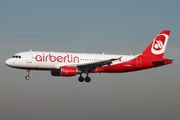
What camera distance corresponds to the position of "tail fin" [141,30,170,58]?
253 ft

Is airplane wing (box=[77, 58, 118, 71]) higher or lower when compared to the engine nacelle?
higher

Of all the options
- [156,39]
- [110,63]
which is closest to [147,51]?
[156,39]

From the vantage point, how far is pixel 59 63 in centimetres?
6812

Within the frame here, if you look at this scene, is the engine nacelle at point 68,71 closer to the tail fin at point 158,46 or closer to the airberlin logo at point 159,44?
the tail fin at point 158,46

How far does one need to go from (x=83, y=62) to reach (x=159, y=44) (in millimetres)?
15761

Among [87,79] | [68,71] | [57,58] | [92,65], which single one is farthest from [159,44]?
[57,58]

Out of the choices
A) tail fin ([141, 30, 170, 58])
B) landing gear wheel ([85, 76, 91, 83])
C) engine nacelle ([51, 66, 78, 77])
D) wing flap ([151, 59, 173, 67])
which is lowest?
landing gear wheel ([85, 76, 91, 83])

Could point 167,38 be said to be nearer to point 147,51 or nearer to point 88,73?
point 147,51

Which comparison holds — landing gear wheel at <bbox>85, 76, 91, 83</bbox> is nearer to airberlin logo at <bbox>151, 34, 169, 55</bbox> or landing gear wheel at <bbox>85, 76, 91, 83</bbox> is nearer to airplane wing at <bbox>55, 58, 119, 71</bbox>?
airplane wing at <bbox>55, 58, 119, 71</bbox>

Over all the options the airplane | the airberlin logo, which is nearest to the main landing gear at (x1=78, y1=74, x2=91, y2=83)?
the airplane

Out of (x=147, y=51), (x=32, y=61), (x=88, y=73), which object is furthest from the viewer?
(x=147, y=51)

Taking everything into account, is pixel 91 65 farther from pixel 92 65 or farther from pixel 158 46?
pixel 158 46

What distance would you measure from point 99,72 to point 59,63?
6876mm

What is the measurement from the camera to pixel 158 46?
258 ft
